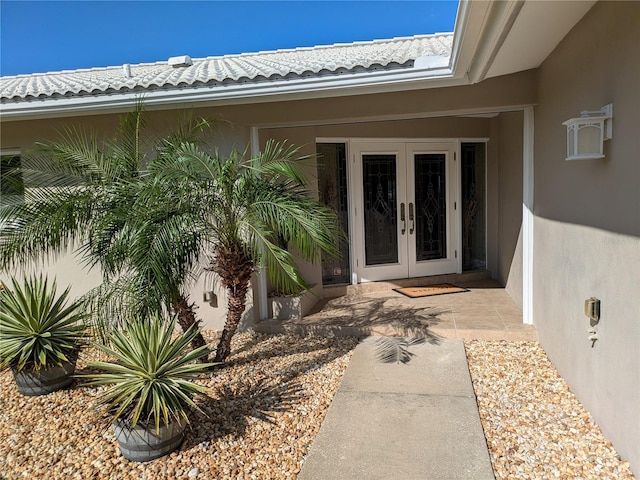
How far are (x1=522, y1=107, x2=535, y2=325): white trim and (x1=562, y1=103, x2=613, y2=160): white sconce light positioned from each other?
6.96 ft

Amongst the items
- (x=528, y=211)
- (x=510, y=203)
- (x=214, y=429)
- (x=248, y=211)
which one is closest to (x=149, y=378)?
(x=214, y=429)

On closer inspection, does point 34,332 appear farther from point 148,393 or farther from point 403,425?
point 403,425

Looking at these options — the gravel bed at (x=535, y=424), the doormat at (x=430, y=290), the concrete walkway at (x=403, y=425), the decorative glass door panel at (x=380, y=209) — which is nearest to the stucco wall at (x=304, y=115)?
the decorative glass door panel at (x=380, y=209)

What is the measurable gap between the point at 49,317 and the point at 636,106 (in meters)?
5.92

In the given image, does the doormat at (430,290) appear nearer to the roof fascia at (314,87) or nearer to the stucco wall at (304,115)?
the stucco wall at (304,115)

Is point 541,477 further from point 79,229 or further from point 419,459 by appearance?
point 79,229

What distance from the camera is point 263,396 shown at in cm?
449

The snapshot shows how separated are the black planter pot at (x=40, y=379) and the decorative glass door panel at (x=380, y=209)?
A: 5.43 m

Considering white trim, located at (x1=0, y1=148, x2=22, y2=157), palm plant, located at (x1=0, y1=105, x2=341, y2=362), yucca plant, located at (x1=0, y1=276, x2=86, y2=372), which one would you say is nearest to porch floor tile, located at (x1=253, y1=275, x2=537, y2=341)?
palm plant, located at (x1=0, y1=105, x2=341, y2=362)

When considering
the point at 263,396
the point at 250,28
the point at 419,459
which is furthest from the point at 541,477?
the point at 250,28

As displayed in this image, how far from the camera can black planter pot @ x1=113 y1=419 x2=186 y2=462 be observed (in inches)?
134

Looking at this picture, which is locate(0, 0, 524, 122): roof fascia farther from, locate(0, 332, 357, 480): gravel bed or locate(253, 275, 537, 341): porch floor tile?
locate(0, 332, 357, 480): gravel bed

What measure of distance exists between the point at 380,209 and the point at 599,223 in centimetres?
499

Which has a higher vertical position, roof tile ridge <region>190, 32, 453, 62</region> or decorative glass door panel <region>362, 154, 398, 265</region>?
roof tile ridge <region>190, 32, 453, 62</region>
